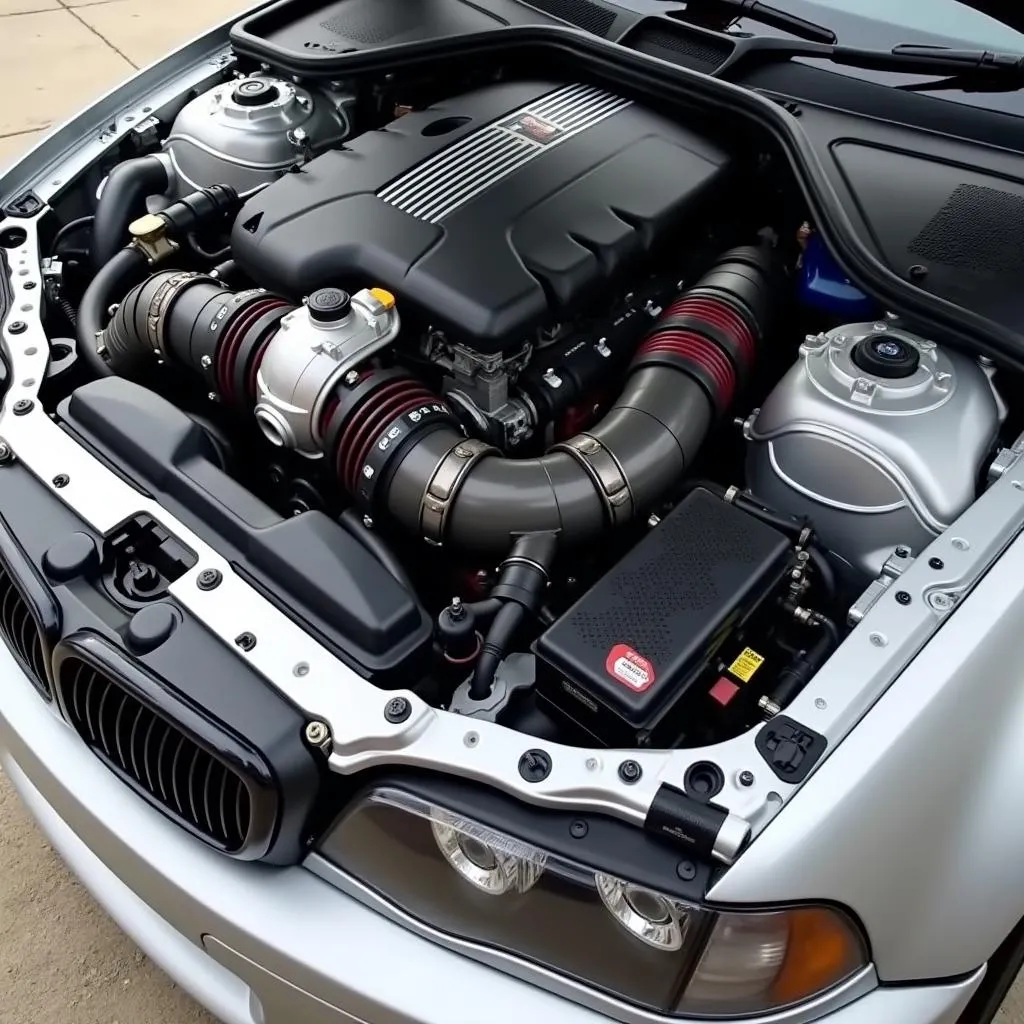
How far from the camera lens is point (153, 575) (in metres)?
1.34

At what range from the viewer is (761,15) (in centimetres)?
200

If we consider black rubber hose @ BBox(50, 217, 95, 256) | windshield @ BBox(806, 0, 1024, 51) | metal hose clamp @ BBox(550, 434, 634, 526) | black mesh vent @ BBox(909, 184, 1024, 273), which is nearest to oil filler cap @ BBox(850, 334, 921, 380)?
black mesh vent @ BBox(909, 184, 1024, 273)

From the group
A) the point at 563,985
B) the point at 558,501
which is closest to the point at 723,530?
the point at 558,501

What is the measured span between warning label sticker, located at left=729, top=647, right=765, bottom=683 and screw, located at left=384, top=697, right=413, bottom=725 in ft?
1.32

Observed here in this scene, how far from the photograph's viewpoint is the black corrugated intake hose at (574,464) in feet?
4.53

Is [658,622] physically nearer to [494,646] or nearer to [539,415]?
[494,646]

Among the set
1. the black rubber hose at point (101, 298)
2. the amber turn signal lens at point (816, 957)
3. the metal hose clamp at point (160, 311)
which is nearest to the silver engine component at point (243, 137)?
the black rubber hose at point (101, 298)

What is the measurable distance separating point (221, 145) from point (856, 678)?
1.57 m

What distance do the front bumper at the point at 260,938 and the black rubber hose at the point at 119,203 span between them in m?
0.85

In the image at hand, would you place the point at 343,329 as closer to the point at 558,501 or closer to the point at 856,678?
the point at 558,501

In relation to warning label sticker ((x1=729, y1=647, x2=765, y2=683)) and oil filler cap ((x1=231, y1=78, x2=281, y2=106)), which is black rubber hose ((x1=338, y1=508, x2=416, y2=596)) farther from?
oil filler cap ((x1=231, y1=78, x2=281, y2=106))

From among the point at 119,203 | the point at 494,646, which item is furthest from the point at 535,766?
the point at 119,203

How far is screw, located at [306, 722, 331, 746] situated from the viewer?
114 centimetres

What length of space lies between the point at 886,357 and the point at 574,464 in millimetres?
479
